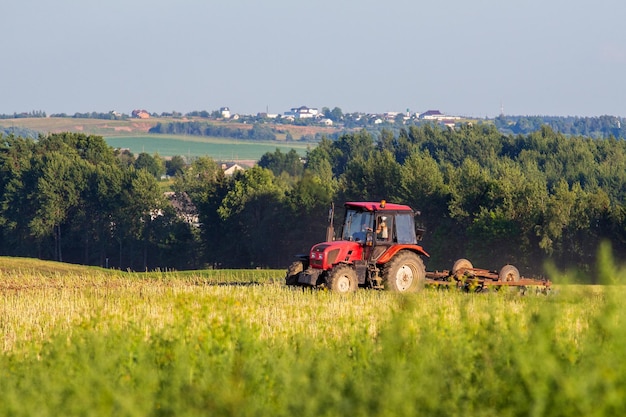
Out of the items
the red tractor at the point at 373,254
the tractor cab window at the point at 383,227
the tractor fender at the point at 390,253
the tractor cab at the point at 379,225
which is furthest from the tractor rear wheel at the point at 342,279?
the tractor cab window at the point at 383,227

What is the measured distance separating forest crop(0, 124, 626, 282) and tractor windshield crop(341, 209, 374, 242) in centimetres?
3315

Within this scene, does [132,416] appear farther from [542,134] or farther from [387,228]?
[542,134]

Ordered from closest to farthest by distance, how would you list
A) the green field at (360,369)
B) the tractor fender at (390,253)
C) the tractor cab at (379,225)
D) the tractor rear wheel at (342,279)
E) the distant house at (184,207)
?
the green field at (360,369) < the tractor rear wheel at (342,279) < the tractor fender at (390,253) < the tractor cab at (379,225) < the distant house at (184,207)

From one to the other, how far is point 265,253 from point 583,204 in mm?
22668

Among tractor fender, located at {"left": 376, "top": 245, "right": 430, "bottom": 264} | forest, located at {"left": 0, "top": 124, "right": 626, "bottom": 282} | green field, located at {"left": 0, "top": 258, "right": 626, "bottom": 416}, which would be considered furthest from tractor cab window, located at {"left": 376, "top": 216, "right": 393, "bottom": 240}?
forest, located at {"left": 0, "top": 124, "right": 626, "bottom": 282}

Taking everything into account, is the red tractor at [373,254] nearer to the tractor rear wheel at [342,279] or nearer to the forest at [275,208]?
the tractor rear wheel at [342,279]

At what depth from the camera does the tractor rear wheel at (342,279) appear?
2172cm

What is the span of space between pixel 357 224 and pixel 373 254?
0.82 meters

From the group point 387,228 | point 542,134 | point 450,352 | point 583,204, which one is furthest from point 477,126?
point 450,352

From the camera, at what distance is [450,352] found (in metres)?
9.95

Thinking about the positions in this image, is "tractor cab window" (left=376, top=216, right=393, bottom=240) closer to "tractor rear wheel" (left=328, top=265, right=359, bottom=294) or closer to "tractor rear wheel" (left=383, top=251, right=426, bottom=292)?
"tractor rear wheel" (left=383, top=251, right=426, bottom=292)

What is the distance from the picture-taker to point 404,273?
74.6 feet

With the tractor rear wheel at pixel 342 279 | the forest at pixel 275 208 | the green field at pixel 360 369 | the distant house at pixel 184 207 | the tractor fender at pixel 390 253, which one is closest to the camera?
the green field at pixel 360 369

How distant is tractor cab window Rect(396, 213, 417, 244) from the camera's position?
75.1ft
